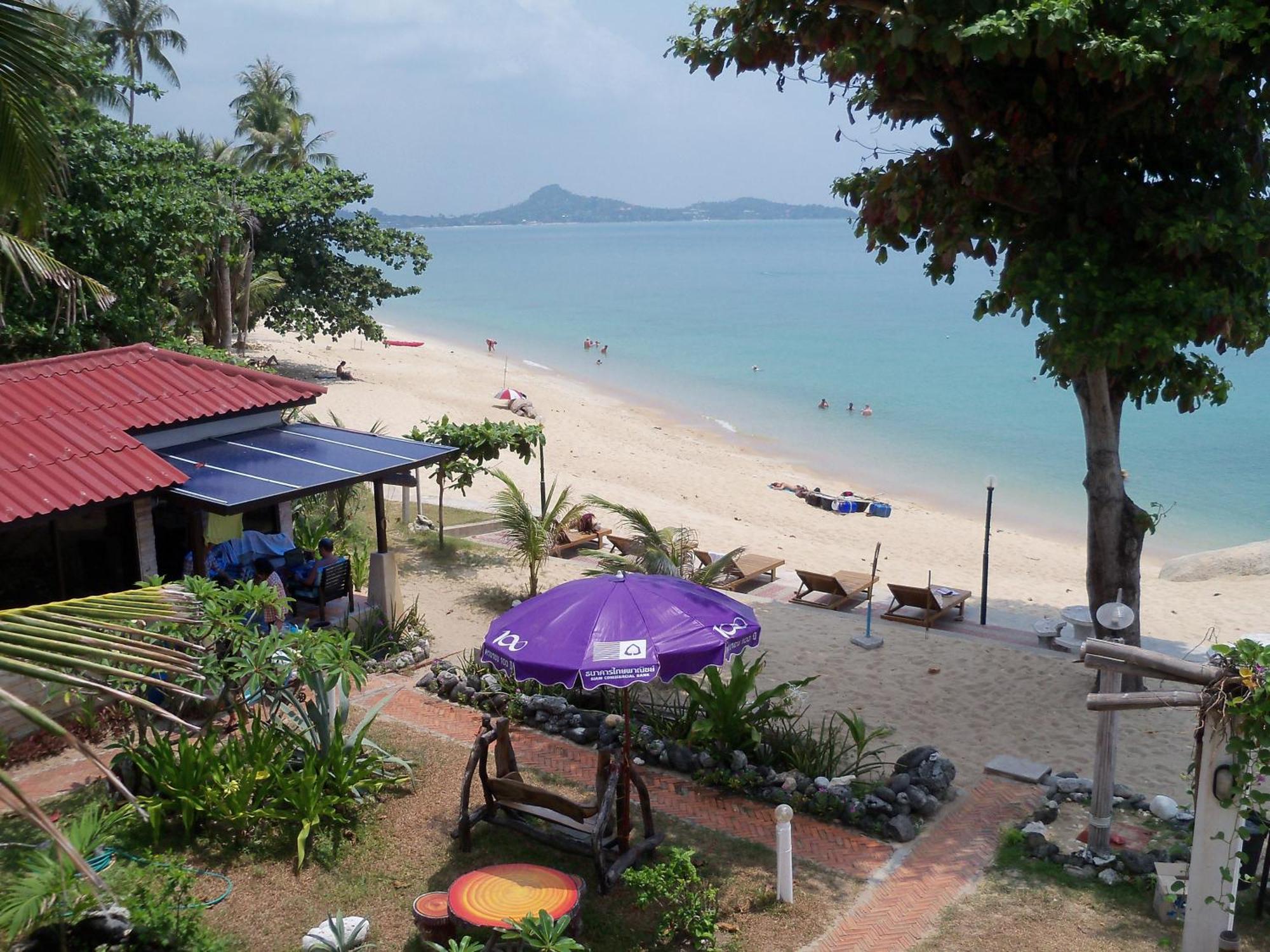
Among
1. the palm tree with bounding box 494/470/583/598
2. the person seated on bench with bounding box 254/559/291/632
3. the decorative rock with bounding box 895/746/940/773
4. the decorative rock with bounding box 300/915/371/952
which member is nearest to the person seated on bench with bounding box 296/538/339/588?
the person seated on bench with bounding box 254/559/291/632

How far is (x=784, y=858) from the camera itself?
8.08 meters

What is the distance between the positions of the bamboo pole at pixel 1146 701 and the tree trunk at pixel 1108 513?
5969mm

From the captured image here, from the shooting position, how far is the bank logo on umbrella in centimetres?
791

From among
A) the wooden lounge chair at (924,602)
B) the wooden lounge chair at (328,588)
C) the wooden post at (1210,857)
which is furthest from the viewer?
the wooden lounge chair at (924,602)

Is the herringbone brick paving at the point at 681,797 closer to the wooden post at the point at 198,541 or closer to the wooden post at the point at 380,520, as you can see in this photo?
the wooden post at the point at 198,541

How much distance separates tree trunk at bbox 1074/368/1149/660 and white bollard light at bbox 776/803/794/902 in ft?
22.7

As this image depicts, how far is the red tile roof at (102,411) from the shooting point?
10.9 meters

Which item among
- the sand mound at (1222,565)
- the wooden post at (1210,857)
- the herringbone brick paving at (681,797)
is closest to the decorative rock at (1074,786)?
the herringbone brick paving at (681,797)

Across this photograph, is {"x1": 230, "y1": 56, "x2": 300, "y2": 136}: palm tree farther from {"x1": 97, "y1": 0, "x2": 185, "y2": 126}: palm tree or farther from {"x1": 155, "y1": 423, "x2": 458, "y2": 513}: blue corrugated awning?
{"x1": 155, "y1": 423, "x2": 458, "y2": 513}: blue corrugated awning

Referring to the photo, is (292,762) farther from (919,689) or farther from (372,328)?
(372,328)

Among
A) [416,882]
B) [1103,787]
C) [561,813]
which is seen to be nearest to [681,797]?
[561,813]

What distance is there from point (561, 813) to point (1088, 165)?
9416mm

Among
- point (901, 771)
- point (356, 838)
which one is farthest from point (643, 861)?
point (901, 771)

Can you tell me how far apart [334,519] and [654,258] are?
590ft
